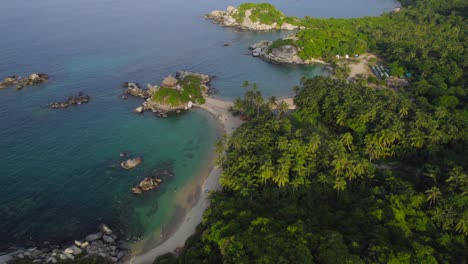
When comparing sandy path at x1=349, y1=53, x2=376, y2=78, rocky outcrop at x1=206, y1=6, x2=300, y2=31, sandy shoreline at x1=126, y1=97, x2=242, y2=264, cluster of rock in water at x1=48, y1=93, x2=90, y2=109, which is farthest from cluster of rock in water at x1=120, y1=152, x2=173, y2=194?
rocky outcrop at x1=206, y1=6, x2=300, y2=31

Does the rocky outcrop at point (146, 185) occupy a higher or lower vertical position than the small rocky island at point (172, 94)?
lower

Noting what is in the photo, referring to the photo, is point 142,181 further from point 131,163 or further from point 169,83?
point 169,83

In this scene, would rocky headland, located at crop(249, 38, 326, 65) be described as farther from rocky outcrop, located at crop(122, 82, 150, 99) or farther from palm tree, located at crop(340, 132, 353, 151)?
Answer: palm tree, located at crop(340, 132, 353, 151)

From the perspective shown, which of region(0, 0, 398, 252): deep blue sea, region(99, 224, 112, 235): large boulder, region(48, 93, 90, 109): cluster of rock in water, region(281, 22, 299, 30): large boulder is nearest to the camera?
region(99, 224, 112, 235): large boulder

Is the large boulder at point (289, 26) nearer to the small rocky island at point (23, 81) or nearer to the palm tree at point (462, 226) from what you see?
the small rocky island at point (23, 81)

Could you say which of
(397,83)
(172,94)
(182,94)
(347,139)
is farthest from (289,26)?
(347,139)

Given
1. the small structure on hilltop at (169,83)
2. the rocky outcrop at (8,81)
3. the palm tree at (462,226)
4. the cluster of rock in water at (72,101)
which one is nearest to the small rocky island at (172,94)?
the small structure on hilltop at (169,83)
